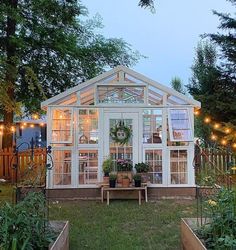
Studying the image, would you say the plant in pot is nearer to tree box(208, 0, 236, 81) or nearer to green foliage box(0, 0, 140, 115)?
green foliage box(0, 0, 140, 115)

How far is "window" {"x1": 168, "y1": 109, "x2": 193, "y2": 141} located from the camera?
9.34 meters

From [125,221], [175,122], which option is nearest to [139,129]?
[175,122]

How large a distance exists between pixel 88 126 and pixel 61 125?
Result: 0.67m

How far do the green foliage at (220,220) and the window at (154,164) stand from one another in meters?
5.08

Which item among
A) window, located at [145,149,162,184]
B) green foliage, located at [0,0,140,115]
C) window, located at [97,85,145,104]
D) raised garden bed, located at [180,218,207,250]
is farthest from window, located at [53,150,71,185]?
raised garden bed, located at [180,218,207,250]

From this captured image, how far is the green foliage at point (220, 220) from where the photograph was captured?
3.73 meters

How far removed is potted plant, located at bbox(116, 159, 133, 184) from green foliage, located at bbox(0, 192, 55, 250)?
16.0ft

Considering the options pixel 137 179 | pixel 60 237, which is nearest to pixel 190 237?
pixel 60 237

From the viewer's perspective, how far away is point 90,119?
9.60 m

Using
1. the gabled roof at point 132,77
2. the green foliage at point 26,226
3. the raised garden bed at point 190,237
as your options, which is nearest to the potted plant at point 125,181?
the gabled roof at point 132,77

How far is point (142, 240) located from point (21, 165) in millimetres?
8206

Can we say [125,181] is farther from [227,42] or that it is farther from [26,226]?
[227,42]

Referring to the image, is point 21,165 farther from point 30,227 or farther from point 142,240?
point 30,227

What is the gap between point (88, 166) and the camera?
943 cm
